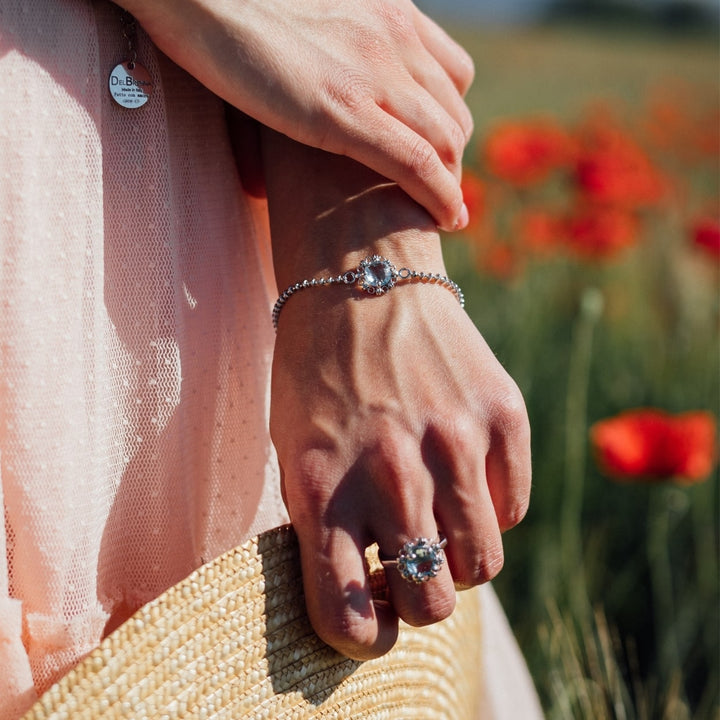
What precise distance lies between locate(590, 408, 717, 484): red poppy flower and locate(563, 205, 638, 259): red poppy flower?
57 cm

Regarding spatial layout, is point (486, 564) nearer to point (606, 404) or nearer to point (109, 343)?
point (109, 343)

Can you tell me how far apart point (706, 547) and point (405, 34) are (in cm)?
132

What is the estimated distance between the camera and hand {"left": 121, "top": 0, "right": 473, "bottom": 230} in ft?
1.95

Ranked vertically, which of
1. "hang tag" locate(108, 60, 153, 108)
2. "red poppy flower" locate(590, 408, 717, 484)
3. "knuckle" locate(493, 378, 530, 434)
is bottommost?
"red poppy flower" locate(590, 408, 717, 484)

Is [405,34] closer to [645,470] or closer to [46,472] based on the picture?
[46,472]

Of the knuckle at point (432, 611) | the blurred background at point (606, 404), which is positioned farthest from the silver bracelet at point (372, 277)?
the blurred background at point (606, 404)

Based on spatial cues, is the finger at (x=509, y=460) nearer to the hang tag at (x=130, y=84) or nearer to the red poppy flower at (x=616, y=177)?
the hang tag at (x=130, y=84)

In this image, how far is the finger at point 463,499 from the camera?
577 mm

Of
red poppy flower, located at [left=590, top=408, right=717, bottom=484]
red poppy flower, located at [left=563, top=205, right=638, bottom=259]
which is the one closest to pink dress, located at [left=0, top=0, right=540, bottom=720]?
red poppy flower, located at [left=590, top=408, right=717, bottom=484]

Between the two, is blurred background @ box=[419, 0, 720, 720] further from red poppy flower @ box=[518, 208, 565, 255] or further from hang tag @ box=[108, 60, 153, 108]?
hang tag @ box=[108, 60, 153, 108]

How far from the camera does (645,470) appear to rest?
55.7 inches

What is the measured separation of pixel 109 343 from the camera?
617 millimetres

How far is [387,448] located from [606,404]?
5.16ft

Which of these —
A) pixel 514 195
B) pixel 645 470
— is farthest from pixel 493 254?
pixel 645 470
